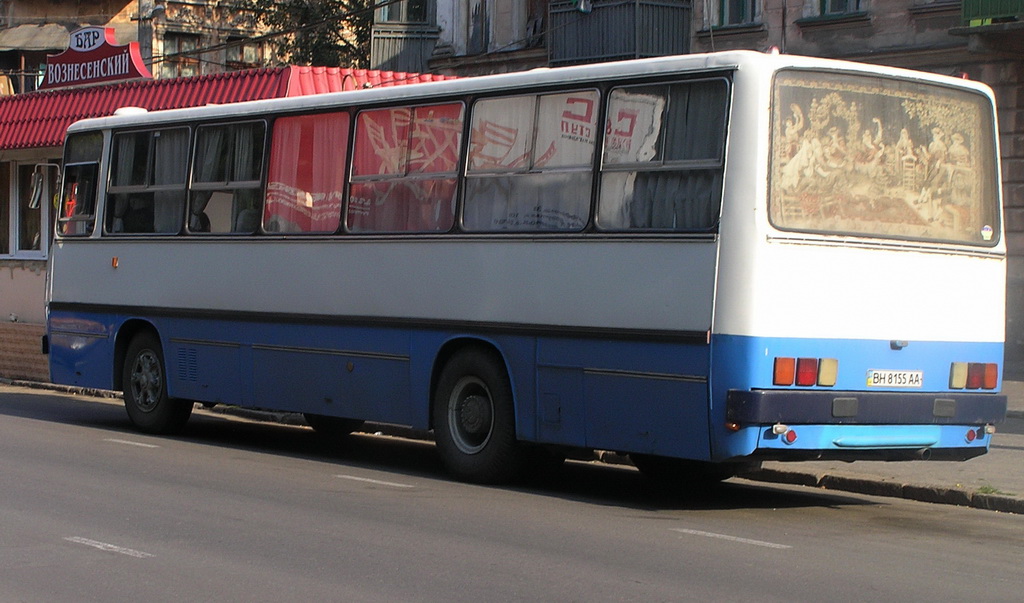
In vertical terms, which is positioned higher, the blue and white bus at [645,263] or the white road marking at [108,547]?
the blue and white bus at [645,263]

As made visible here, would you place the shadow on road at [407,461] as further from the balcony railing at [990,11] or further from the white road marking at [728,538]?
the balcony railing at [990,11]

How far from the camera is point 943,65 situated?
2300 centimetres

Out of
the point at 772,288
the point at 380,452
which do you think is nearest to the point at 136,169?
the point at 380,452

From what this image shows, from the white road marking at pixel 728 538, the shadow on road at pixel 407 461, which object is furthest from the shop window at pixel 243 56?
the white road marking at pixel 728 538

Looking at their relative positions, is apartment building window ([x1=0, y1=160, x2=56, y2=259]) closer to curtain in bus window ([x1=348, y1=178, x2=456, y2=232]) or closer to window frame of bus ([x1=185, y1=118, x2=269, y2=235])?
window frame of bus ([x1=185, y1=118, x2=269, y2=235])

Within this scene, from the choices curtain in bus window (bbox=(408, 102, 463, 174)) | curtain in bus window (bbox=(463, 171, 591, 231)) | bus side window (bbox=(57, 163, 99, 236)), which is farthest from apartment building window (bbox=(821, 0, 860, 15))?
curtain in bus window (bbox=(463, 171, 591, 231))

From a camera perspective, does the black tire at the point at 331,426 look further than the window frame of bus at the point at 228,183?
Yes

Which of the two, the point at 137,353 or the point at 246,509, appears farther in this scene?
the point at 137,353

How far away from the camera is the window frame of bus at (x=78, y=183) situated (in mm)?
16469

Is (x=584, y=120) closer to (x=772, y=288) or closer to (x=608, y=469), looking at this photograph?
(x=772, y=288)

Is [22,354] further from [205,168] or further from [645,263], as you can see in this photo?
[645,263]

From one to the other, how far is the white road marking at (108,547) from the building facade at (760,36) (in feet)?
45.7

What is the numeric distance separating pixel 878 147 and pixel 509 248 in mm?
2833

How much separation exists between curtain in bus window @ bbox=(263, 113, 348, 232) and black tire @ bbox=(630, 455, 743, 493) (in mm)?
3356
